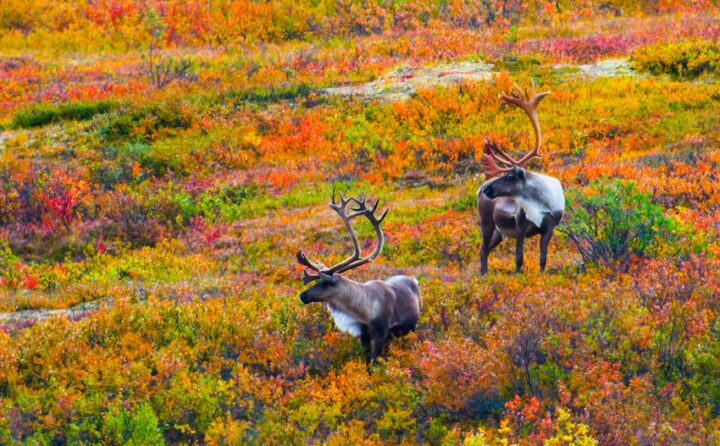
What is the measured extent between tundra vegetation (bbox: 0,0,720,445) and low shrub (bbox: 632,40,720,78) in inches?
3.1

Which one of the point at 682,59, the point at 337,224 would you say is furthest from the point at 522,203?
the point at 682,59

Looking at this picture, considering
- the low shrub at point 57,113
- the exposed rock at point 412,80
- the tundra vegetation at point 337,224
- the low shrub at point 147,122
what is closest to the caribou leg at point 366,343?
the tundra vegetation at point 337,224

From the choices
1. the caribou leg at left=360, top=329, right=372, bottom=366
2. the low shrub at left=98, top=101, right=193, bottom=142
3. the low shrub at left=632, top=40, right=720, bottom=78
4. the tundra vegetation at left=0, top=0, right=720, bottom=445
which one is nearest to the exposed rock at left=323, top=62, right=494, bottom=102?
the tundra vegetation at left=0, top=0, right=720, bottom=445

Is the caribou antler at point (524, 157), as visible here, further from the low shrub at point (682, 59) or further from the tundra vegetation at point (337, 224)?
the low shrub at point (682, 59)

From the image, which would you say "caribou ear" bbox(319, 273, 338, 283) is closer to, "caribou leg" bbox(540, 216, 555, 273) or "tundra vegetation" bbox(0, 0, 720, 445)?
"tundra vegetation" bbox(0, 0, 720, 445)

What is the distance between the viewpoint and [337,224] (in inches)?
749

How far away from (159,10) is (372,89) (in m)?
15.3

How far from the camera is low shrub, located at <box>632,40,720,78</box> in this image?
25812 millimetres

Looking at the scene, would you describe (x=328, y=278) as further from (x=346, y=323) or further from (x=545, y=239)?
(x=545, y=239)

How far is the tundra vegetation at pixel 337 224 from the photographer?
34.2 feet

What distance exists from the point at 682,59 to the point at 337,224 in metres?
12.4

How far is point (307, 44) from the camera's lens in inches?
1378

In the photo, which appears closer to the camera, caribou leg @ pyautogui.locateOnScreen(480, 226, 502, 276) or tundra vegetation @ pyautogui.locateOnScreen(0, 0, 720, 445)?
tundra vegetation @ pyautogui.locateOnScreen(0, 0, 720, 445)

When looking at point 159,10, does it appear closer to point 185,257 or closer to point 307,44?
point 307,44
